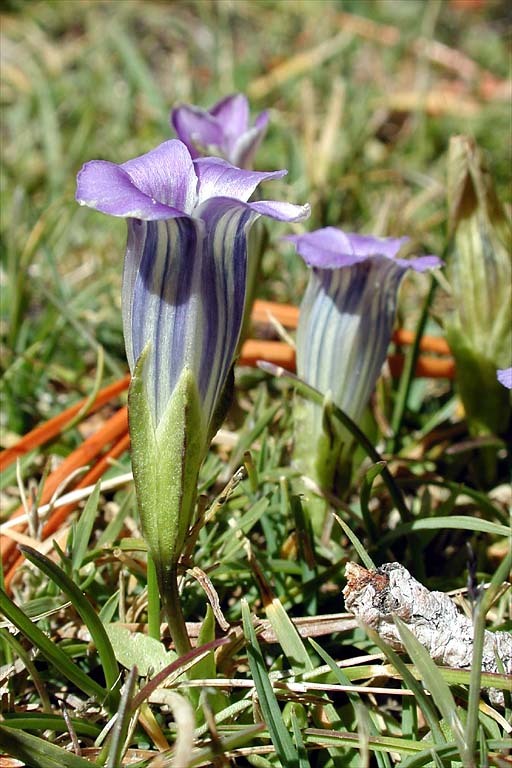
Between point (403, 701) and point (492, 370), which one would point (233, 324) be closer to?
point (403, 701)

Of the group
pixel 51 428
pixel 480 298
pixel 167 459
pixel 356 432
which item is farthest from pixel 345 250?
pixel 51 428

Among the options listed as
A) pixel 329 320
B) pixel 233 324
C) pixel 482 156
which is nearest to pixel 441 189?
pixel 482 156

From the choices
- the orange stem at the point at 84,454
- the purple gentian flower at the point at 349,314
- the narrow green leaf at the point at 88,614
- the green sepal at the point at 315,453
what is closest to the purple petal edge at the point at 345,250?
the purple gentian flower at the point at 349,314

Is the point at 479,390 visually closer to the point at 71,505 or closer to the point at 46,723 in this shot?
the point at 71,505

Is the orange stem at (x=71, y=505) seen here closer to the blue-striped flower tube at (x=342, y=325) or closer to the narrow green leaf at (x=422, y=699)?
the blue-striped flower tube at (x=342, y=325)

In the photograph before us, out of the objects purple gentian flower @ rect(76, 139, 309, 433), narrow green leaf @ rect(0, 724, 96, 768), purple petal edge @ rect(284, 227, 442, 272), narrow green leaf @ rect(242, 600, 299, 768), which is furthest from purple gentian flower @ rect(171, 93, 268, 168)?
narrow green leaf @ rect(0, 724, 96, 768)

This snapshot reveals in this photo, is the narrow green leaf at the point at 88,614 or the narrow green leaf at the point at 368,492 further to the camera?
the narrow green leaf at the point at 368,492

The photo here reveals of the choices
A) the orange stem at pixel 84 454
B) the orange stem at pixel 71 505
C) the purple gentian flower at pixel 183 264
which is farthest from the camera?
the orange stem at pixel 84 454

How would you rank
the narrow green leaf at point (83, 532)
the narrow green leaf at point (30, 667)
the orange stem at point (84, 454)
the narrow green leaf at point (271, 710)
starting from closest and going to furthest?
the narrow green leaf at point (271, 710)
the narrow green leaf at point (30, 667)
the narrow green leaf at point (83, 532)
the orange stem at point (84, 454)
